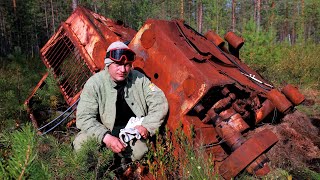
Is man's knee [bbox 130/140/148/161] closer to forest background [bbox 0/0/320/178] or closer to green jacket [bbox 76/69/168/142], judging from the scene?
green jacket [bbox 76/69/168/142]

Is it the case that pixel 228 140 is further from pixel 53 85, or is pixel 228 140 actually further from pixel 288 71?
pixel 288 71

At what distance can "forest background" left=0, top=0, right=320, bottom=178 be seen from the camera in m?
4.78

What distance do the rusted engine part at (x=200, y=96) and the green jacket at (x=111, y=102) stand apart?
0.18m

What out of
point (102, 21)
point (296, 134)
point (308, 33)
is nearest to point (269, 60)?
point (296, 134)

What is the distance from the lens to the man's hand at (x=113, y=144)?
8.85 feet

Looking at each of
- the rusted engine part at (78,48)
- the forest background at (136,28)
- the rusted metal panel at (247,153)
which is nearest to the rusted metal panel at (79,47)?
the rusted engine part at (78,48)

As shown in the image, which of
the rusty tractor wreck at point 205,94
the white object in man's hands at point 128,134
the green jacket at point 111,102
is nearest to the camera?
the rusty tractor wreck at point 205,94

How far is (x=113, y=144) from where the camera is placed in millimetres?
2709

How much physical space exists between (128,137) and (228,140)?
935 mm

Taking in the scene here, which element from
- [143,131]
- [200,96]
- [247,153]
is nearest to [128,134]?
[143,131]

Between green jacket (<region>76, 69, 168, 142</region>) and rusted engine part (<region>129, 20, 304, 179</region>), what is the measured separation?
6.9 inches

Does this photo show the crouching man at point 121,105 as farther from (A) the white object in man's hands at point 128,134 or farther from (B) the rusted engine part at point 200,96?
(B) the rusted engine part at point 200,96

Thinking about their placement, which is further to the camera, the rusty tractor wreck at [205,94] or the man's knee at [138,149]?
the man's knee at [138,149]

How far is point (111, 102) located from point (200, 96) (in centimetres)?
91
